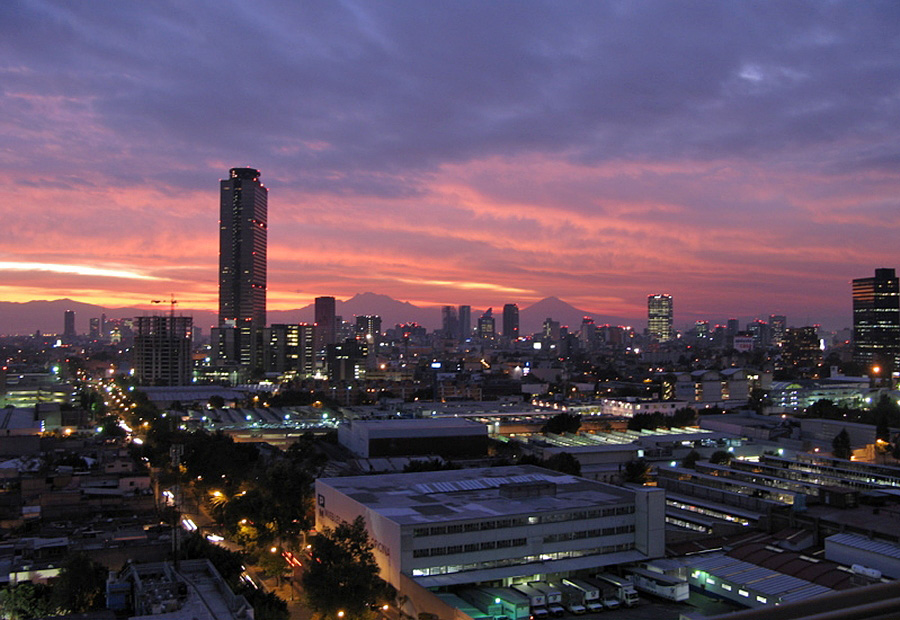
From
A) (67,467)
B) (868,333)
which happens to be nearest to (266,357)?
(67,467)

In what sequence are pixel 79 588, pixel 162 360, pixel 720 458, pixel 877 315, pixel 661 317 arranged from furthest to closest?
pixel 661 317, pixel 877 315, pixel 162 360, pixel 720 458, pixel 79 588

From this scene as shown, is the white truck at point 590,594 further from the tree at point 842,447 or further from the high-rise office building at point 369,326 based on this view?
the high-rise office building at point 369,326

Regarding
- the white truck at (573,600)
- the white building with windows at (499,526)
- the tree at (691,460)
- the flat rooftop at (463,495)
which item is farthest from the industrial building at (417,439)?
the white truck at (573,600)


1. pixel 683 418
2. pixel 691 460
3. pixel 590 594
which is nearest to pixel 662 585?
pixel 590 594

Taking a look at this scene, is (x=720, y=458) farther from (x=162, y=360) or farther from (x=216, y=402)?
(x=162, y=360)

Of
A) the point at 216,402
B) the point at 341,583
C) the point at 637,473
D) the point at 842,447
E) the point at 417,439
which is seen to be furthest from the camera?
the point at 216,402

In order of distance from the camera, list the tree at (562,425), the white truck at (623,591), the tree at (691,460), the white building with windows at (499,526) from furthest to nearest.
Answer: the tree at (562,425) → the tree at (691,460) → the white building with windows at (499,526) → the white truck at (623,591)
